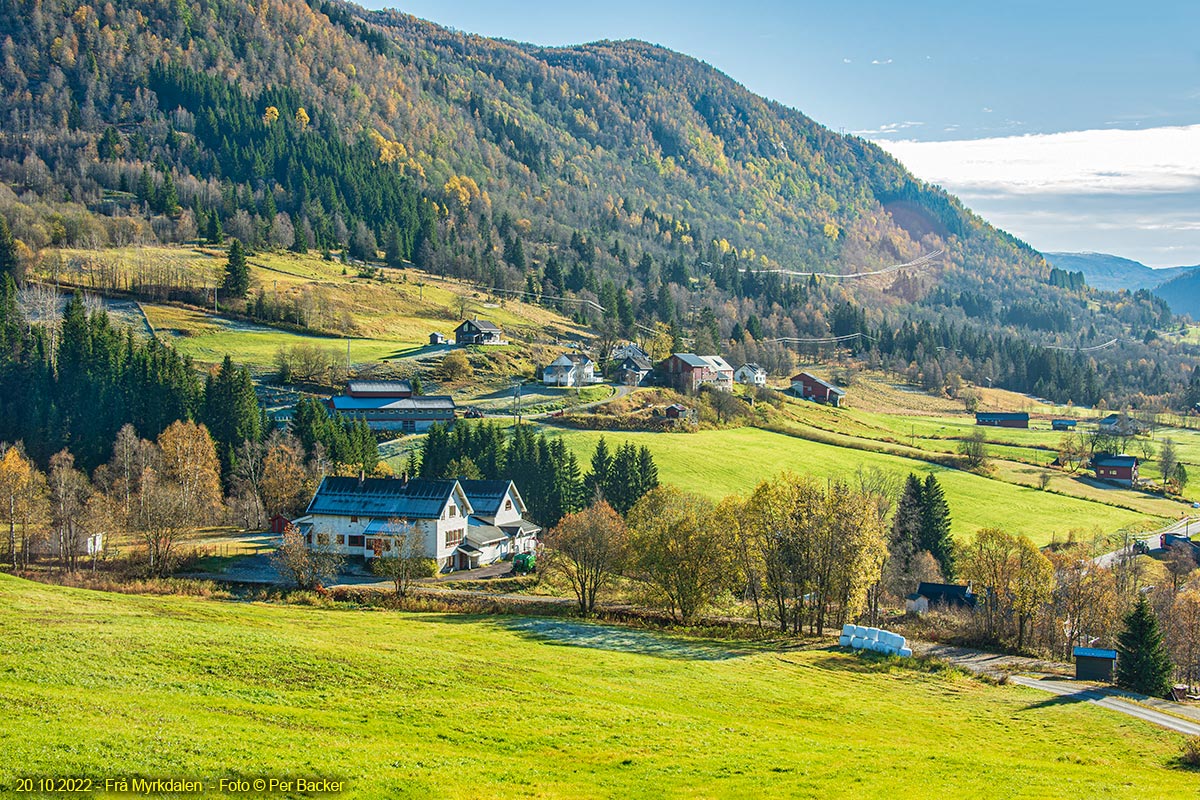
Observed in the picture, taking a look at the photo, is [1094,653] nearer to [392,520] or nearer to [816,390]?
[392,520]

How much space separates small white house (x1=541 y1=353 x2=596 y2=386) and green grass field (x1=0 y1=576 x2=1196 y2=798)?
259ft

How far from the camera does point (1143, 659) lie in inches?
1521

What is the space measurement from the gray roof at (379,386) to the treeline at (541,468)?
73.0ft

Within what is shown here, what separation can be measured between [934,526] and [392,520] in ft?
131

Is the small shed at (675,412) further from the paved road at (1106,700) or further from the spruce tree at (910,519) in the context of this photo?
the paved road at (1106,700)

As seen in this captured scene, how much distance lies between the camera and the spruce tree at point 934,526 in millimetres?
67375

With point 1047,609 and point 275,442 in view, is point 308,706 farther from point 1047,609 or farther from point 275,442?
point 275,442

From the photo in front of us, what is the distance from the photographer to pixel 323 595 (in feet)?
157

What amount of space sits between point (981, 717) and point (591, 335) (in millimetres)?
124533

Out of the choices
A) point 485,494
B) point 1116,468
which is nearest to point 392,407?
point 485,494

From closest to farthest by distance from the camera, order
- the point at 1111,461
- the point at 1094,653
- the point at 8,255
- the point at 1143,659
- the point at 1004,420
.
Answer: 1. the point at 1143,659
2. the point at 1094,653
3. the point at 1111,461
4. the point at 8,255
5. the point at 1004,420

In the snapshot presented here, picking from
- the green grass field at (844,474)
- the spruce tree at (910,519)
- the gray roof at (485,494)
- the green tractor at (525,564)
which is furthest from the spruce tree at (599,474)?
the spruce tree at (910,519)

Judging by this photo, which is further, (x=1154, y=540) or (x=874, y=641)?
(x=1154, y=540)

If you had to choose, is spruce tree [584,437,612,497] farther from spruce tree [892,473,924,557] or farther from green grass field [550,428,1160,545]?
spruce tree [892,473,924,557]
